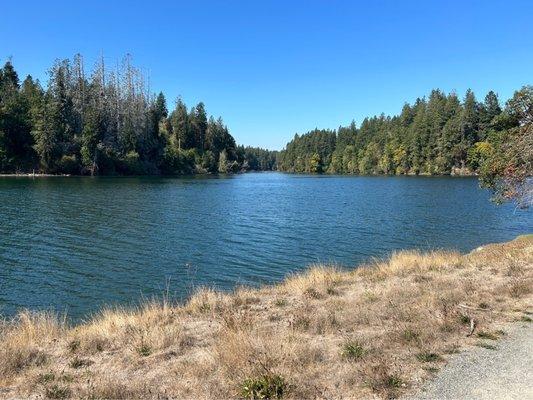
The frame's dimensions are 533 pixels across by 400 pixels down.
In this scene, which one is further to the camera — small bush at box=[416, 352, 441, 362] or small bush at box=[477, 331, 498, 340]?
small bush at box=[477, 331, 498, 340]

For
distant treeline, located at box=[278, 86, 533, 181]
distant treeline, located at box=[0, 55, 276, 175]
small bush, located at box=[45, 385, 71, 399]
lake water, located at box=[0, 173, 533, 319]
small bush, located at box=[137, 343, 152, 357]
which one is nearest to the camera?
small bush, located at box=[45, 385, 71, 399]

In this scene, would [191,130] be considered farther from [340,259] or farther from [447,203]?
[340,259]

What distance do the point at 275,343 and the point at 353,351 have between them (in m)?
1.45

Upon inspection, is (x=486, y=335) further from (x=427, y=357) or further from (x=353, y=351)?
(x=353, y=351)

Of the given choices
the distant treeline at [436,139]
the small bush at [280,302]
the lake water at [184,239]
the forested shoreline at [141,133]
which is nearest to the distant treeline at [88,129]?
the forested shoreline at [141,133]

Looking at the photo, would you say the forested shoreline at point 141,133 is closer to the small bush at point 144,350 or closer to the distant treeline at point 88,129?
the distant treeline at point 88,129

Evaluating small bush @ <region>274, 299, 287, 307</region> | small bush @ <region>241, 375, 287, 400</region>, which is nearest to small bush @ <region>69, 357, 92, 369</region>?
small bush @ <region>241, 375, 287, 400</region>

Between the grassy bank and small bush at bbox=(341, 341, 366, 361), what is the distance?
2 centimetres

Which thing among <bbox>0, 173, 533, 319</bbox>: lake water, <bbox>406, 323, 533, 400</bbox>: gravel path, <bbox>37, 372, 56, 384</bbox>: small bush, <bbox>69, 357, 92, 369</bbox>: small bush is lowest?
<bbox>0, 173, 533, 319</bbox>: lake water

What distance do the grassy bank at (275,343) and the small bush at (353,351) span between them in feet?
0.06

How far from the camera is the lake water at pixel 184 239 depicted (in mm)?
19453

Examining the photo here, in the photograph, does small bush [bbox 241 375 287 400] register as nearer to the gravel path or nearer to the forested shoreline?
the gravel path

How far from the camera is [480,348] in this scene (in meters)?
7.66

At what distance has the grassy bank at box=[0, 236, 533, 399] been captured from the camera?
649 cm
